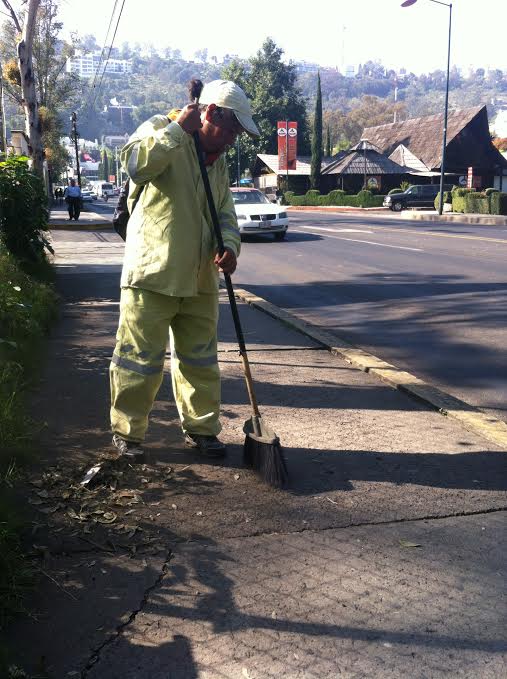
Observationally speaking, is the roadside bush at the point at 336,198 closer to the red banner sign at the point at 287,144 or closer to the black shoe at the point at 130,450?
the red banner sign at the point at 287,144

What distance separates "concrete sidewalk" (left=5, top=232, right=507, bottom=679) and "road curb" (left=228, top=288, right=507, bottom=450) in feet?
0.32

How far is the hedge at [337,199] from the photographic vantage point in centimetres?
5556

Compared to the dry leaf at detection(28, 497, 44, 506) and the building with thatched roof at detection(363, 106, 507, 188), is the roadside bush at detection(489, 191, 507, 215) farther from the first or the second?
the dry leaf at detection(28, 497, 44, 506)

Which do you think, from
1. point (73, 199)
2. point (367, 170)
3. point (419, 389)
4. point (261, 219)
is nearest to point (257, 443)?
point (419, 389)

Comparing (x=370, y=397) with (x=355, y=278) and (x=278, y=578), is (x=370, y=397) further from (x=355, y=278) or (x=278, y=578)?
(x=355, y=278)

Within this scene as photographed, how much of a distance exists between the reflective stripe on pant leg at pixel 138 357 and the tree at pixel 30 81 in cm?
1333

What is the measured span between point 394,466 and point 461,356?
340 centimetres

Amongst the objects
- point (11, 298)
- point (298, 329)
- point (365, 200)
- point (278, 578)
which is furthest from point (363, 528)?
point (365, 200)

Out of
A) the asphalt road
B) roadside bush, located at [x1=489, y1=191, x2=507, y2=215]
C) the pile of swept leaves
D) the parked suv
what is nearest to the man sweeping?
the pile of swept leaves

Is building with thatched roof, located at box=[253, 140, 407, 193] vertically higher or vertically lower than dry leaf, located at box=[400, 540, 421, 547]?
higher

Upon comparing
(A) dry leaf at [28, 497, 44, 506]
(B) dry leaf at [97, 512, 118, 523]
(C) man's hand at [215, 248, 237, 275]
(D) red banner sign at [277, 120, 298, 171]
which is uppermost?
(D) red banner sign at [277, 120, 298, 171]

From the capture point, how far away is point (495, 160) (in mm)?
62500

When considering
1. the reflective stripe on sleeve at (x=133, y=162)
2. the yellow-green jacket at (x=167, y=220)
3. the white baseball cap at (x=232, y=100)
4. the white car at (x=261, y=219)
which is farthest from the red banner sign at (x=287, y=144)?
the reflective stripe on sleeve at (x=133, y=162)

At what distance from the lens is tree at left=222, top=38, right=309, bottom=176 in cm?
8325
